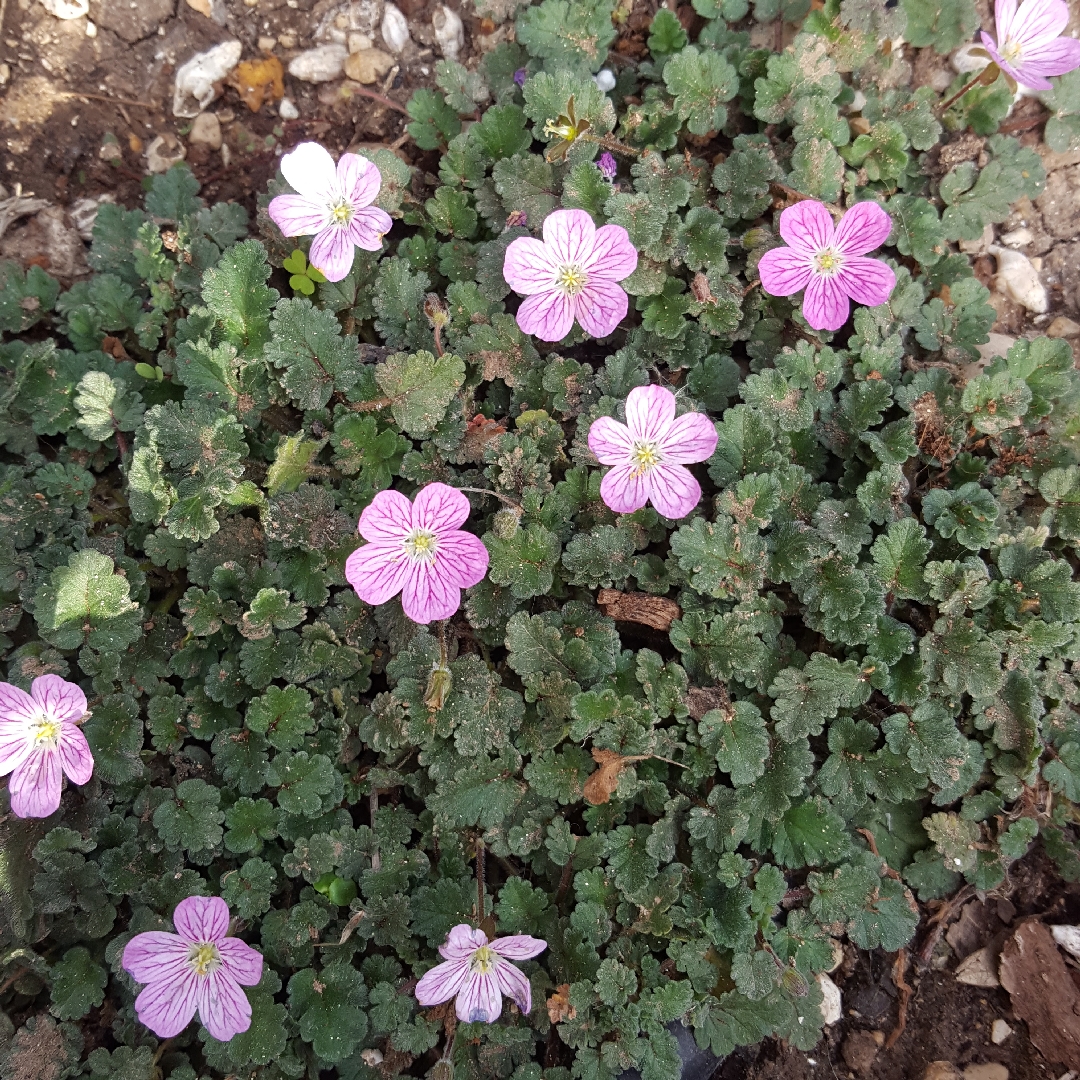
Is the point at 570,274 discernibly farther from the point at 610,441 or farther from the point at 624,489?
the point at 624,489

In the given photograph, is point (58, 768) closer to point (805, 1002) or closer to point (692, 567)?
point (692, 567)

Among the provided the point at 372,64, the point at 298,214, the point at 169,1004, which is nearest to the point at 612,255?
the point at 298,214

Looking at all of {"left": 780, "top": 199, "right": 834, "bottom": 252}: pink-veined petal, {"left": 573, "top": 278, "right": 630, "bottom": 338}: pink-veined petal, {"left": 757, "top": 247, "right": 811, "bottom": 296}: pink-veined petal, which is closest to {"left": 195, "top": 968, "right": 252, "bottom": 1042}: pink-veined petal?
{"left": 573, "top": 278, "right": 630, "bottom": 338}: pink-veined petal

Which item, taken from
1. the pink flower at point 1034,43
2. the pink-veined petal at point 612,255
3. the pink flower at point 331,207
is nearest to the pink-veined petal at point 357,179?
the pink flower at point 331,207

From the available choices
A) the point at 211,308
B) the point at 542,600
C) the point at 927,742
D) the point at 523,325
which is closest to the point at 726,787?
the point at 927,742

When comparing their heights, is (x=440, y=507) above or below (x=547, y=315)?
below

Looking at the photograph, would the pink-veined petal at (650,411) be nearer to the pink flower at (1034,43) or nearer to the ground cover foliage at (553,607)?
the ground cover foliage at (553,607)
